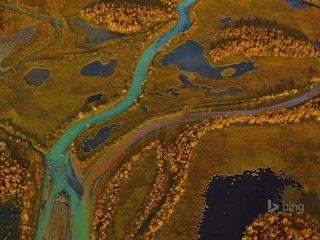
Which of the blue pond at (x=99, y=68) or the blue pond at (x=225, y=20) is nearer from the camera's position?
the blue pond at (x=99, y=68)

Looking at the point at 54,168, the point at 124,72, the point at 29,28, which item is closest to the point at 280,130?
the point at 124,72

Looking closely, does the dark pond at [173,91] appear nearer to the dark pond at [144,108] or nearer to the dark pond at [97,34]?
the dark pond at [144,108]

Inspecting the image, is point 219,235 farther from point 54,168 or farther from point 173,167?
point 54,168

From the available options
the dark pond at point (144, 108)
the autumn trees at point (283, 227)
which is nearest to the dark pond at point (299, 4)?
the dark pond at point (144, 108)

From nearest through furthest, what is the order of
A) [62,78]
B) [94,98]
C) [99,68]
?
[94,98]
[62,78]
[99,68]

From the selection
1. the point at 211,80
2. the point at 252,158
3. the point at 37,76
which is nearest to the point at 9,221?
the point at 37,76

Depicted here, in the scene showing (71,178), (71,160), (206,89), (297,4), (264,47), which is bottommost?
(71,178)

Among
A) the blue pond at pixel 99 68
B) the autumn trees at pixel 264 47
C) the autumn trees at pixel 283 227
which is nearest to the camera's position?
the autumn trees at pixel 283 227

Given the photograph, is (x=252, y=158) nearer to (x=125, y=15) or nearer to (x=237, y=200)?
(x=237, y=200)
